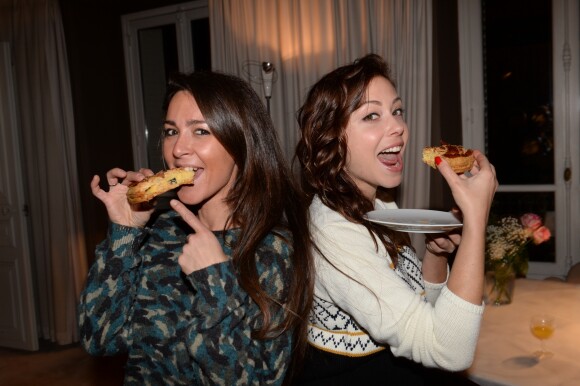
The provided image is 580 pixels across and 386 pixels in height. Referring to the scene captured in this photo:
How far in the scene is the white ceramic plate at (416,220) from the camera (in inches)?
53.5

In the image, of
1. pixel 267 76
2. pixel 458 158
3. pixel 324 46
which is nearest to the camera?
pixel 458 158

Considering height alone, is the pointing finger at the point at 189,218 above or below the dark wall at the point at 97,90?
below

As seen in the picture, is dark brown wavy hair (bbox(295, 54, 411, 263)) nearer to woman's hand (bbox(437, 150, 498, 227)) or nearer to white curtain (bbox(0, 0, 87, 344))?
woman's hand (bbox(437, 150, 498, 227))

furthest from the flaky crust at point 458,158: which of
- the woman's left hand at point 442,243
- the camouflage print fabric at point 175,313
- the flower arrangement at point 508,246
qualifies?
the flower arrangement at point 508,246

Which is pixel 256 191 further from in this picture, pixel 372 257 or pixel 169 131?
pixel 372 257

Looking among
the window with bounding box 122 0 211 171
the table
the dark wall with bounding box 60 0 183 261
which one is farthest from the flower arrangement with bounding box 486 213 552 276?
the dark wall with bounding box 60 0 183 261

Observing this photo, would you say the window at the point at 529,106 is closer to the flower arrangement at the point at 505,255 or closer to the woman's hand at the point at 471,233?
the flower arrangement at the point at 505,255

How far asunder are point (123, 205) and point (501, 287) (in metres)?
1.91

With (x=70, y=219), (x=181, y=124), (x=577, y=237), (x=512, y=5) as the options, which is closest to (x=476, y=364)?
(x=181, y=124)

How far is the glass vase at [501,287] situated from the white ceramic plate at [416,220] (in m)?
0.96

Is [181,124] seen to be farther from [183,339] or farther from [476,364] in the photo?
[476,364]

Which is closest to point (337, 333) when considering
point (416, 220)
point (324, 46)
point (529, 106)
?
point (416, 220)

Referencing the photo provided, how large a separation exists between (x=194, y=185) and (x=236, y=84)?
37 centimetres

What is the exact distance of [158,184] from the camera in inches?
59.9
